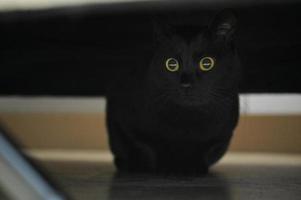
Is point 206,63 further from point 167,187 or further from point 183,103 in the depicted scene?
point 167,187

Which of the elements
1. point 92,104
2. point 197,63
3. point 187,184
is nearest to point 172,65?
point 197,63

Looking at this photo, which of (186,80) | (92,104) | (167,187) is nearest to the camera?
(167,187)

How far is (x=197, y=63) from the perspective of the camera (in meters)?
1.30

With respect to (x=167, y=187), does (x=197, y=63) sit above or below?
above

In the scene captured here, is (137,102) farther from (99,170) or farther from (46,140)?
(46,140)

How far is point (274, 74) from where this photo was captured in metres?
1.82

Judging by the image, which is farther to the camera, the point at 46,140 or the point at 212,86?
the point at 46,140

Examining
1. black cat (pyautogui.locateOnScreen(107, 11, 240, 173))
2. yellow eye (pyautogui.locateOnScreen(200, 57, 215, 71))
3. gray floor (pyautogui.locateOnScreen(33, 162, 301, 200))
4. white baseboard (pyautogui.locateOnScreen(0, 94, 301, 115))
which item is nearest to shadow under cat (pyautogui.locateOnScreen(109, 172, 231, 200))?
gray floor (pyautogui.locateOnScreen(33, 162, 301, 200))

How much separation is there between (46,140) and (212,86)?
43.3 inches

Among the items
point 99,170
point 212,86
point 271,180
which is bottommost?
point 99,170

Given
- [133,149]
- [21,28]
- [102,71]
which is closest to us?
[133,149]

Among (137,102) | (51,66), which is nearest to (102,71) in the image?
(51,66)

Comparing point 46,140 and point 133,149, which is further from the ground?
point 133,149

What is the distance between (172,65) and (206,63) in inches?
3.5
